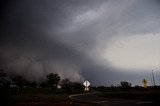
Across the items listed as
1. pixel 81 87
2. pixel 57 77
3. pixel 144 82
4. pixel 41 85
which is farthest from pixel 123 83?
pixel 41 85

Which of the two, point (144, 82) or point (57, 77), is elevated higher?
point (57, 77)

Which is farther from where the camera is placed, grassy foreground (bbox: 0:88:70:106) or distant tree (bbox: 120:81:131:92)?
distant tree (bbox: 120:81:131:92)

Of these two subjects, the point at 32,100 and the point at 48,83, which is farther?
the point at 48,83

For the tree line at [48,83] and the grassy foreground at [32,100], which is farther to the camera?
the tree line at [48,83]

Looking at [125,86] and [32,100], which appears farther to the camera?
[125,86]

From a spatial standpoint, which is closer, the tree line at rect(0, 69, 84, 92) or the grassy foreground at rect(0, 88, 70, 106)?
the grassy foreground at rect(0, 88, 70, 106)

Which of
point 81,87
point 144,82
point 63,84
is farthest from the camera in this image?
point 63,84

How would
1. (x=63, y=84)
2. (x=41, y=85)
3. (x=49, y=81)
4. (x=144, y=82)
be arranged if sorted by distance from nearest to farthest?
(x=144, y=82), (x=49, y=81), (x=63, y=84), (x=41, y=85)

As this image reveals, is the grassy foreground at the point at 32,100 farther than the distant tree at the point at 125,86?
No

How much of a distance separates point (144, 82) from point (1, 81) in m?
109

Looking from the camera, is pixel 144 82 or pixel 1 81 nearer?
pixel 144 82

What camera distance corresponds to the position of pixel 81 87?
128 m

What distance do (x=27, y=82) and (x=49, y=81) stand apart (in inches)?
1632

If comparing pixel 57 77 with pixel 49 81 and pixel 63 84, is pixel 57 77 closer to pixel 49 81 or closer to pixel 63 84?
pixel 49 81
